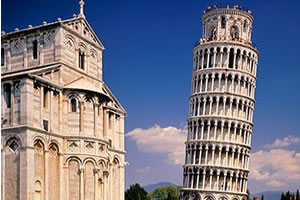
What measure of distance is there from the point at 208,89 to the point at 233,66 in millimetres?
3719

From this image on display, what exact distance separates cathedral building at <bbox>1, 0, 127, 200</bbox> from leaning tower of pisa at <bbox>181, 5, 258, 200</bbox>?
2062 cm

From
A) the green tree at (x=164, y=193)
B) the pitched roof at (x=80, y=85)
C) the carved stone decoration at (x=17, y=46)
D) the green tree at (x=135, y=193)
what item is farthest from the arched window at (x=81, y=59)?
the green tree at (x=164, y=193)

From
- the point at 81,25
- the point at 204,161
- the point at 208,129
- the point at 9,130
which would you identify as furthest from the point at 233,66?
the point at 9,130

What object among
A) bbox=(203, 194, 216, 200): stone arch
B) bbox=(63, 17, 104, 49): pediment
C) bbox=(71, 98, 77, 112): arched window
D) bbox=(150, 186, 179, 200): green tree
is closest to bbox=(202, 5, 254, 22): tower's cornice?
bbox=(203, 194, 216, 200): stone arch

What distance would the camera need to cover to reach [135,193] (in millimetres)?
64938

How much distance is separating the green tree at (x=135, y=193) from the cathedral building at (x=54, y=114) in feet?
121

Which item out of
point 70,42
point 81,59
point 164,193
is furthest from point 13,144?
point 164,193

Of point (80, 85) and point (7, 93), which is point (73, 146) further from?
point (7, 93)

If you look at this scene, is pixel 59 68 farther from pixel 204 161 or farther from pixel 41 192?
pixel 204 161

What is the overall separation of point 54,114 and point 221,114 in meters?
27.5

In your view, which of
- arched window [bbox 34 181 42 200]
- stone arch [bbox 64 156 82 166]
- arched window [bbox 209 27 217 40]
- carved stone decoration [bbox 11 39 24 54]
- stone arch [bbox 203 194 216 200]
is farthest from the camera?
arched window [bbox 209 27 217 40]

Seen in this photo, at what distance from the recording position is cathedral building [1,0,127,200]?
20.7 meters

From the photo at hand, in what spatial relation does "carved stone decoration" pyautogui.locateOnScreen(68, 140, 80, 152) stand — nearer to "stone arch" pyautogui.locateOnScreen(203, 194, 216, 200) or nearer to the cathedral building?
the cathedral building

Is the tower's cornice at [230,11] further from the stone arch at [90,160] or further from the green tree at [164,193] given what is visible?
the green tree at [164,193]
